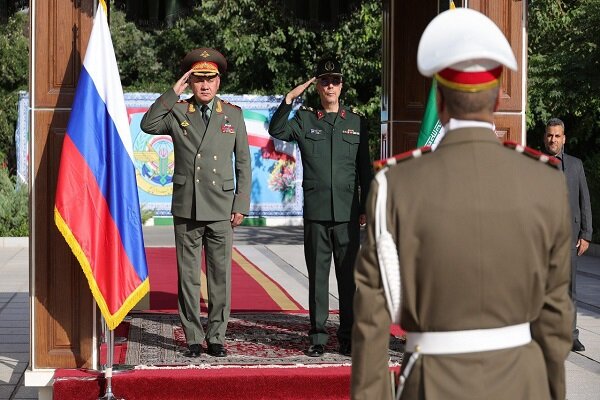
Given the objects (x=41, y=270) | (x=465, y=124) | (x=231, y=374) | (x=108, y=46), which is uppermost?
(x=108, y=46)

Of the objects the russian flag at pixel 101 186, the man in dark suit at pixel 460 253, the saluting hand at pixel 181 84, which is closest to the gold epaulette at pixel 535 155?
the man in dark suit at pixel 460 253

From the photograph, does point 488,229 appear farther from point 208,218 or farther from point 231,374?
point 208,218

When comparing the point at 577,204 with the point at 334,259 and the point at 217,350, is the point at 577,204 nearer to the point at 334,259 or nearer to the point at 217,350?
the point at 334,259

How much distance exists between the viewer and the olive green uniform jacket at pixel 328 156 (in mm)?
8055

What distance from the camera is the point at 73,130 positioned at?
6.93 metres

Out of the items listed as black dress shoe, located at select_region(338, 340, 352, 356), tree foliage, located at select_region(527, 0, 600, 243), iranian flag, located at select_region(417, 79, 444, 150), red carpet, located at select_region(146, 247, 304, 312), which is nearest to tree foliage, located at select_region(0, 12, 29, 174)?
tree foliage, located at select_region(527, 0, 600, 243)

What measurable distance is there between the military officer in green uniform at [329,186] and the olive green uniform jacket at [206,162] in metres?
0.33

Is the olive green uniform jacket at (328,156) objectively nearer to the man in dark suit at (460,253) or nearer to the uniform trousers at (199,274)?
the uniform trousers at (199,274)

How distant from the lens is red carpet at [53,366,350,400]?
7035 millimetres

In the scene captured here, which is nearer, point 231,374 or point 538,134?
point 231,374

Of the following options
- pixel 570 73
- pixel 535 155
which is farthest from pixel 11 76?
pixel 535 155

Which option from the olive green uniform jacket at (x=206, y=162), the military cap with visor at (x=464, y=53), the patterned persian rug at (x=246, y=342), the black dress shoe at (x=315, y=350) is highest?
the military cap with visor at (x=464, y=53)

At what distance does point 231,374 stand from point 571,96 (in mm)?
13423

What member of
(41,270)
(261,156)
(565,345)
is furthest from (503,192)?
(261,156)
